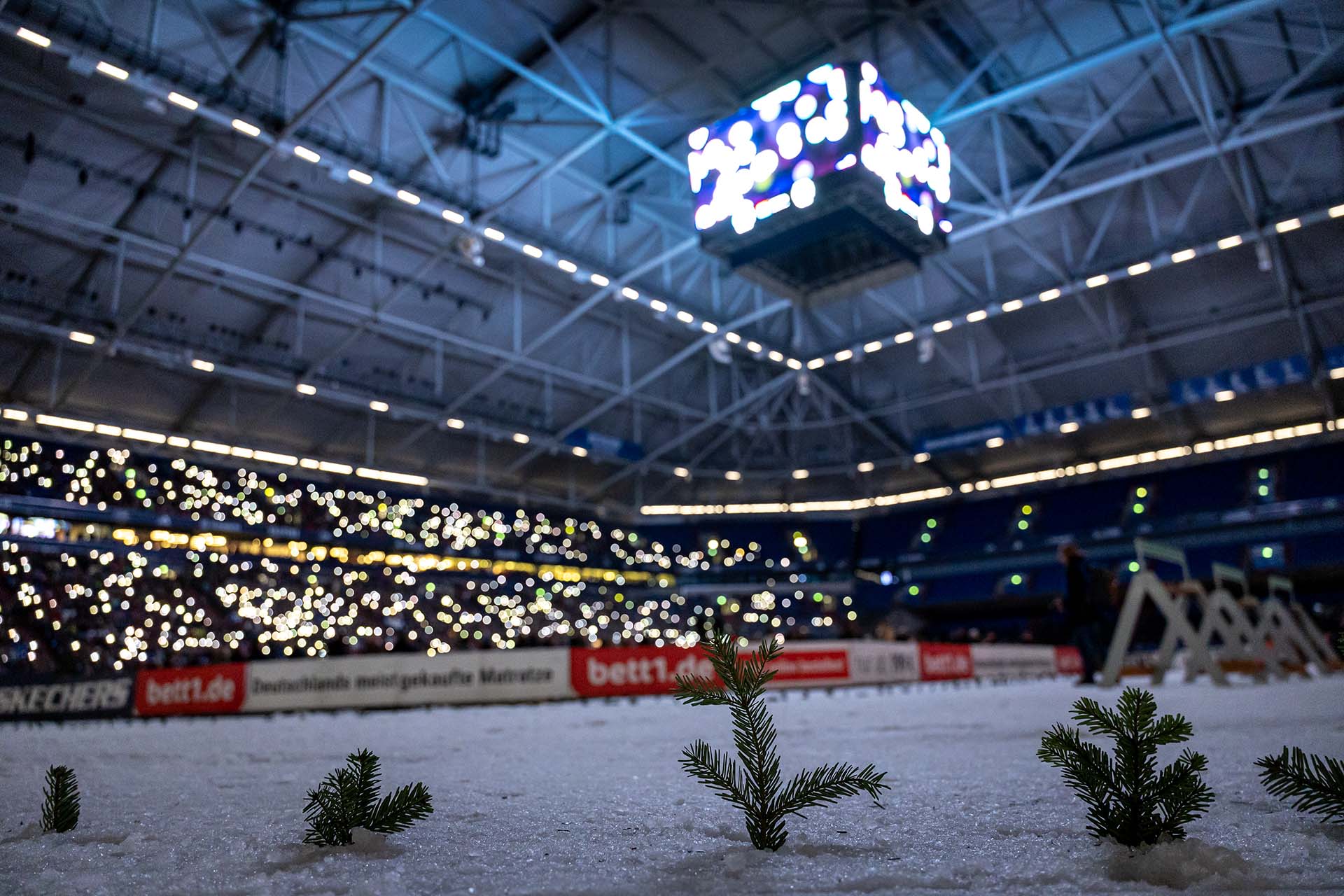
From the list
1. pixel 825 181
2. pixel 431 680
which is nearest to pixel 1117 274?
pixel 825 181

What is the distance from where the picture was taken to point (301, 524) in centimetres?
2516

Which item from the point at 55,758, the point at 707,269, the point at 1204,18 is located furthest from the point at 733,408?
the point at 55,758

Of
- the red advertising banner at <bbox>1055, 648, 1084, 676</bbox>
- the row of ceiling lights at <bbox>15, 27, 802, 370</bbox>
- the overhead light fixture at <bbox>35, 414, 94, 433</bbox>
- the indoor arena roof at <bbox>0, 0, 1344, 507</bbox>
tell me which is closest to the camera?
the row of ceiling lights at <bbox>15, 27, 802, 370</bbox>

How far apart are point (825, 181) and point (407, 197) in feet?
21.8

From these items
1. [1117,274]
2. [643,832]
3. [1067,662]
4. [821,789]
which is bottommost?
[1067,662]

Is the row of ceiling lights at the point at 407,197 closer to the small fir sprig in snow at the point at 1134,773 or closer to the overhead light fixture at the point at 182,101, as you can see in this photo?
the overhead light fixture at the point at 182,101

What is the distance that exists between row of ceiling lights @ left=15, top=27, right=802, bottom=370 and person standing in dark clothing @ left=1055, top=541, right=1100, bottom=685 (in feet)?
33.9

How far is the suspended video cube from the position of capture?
416 inches

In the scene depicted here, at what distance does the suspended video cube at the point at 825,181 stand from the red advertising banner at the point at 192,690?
7726mm

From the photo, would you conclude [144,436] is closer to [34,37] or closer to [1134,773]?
[34,37]

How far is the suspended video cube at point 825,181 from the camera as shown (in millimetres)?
10562

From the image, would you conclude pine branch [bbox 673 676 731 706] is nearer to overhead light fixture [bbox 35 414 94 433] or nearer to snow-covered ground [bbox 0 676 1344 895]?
snow-covered ground [bbox 0 676 1344 895]

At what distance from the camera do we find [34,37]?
31.8 ft

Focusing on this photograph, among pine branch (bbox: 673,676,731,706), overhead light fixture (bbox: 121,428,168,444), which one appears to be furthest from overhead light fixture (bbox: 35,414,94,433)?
pine branch (bbox: 673,676,731,706)
